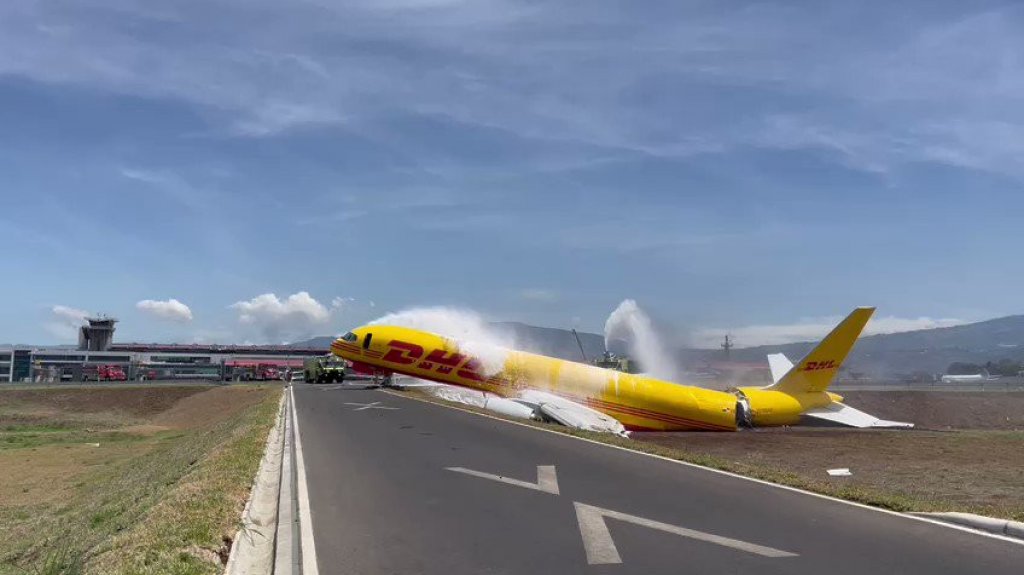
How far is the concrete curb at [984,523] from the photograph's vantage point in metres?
9.12

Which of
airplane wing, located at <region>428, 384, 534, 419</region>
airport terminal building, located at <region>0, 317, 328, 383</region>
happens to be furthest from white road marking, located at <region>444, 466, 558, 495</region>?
airport terminal building, located at <region>0, 317, 328, 383</region>

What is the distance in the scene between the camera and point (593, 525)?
9547 millimetres

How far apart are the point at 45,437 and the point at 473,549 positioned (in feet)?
147

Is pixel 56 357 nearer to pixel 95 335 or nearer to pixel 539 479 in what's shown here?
pixel 95 335

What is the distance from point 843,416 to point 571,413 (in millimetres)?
14358

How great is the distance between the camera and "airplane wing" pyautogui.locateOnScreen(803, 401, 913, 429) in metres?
33.7

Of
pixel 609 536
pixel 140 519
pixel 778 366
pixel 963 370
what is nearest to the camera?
pixel 609 536

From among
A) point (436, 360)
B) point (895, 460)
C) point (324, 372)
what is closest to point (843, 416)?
point (895, 460)

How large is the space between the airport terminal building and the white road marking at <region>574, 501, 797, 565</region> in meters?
116

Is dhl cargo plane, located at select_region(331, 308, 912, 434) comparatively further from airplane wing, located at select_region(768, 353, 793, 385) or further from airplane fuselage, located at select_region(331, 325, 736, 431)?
airplane wing, located at select_region(768, 353, 793, 385)

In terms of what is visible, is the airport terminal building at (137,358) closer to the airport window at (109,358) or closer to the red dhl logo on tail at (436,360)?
the airport window at (109,358)

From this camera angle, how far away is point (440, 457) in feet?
53.7

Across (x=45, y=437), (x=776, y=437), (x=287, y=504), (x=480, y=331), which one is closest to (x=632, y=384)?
(x=776, y=437)

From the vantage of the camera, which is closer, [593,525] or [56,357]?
[593,525]
